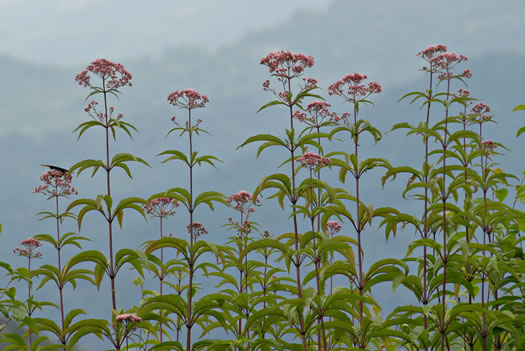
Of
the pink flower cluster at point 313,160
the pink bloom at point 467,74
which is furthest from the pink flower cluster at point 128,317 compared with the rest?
the pink bloom at point 467,74

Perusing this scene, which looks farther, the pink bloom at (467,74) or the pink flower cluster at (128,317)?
the pink bloom at (467,74)

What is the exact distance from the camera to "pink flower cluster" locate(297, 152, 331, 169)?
614 cm

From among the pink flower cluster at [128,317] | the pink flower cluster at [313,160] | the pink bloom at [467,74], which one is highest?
the pink bloom at [467,74]

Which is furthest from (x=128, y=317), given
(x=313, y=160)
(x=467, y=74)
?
(x=467, y=74)

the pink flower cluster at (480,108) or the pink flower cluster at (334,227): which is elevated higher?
the pink flower cluster at (480,108)

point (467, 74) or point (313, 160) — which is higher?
point (467, 74)

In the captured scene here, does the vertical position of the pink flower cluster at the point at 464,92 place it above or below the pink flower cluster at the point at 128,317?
above

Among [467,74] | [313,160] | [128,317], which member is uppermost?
[467,74]

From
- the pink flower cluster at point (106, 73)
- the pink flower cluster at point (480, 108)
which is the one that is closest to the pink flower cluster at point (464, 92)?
the pink flower cluster at point (480, 108)

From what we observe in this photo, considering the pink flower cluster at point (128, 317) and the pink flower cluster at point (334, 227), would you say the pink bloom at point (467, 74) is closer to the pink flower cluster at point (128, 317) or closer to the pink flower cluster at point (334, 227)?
the pink flower cluster at point (334, 227)

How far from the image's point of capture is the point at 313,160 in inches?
243

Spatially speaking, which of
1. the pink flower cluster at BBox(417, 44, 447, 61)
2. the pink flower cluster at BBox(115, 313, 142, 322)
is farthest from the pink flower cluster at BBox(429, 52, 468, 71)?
the pink flower cluster at BBox(115, 313, 142, 322)

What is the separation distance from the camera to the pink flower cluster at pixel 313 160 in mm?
6145

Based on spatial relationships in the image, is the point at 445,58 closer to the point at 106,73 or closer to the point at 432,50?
the point at 432,50
